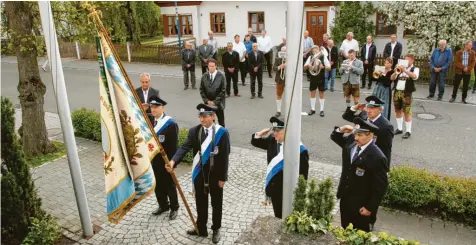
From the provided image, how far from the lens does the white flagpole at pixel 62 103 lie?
17.9 ft

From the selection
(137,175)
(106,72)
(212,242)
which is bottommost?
(212,242)

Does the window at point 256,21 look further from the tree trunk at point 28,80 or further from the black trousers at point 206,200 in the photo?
the black trousers at point 206,200

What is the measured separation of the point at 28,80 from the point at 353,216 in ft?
24.3

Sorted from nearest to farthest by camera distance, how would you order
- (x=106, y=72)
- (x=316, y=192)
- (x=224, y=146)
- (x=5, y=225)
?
(x=316, y=192) → (x=106, y=72) → (x=5, y=225) → (x=224, y=146)

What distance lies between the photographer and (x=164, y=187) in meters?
6.88

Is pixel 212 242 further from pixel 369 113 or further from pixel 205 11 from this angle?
pixel 205 11

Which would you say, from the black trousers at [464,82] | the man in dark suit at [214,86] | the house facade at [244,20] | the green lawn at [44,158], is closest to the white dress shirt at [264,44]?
the house facade at [244,20]

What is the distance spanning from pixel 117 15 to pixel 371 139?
80.8 ft

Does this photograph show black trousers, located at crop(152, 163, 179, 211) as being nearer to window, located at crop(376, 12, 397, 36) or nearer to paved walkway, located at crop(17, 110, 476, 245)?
paved walkway, located at crop(17, 110, 476, 245)

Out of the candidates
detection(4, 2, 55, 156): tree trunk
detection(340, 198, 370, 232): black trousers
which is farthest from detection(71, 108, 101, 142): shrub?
detection(340, 198, 370, 232): black trousers

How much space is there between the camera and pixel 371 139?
17.5 feet

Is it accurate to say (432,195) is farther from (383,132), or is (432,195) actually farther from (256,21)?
(256,21)

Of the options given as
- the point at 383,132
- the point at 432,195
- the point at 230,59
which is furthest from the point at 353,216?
the point at 230,59

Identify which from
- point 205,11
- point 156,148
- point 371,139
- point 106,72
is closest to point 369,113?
point 371,139
